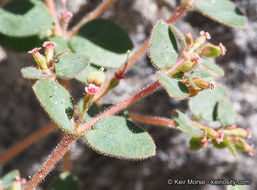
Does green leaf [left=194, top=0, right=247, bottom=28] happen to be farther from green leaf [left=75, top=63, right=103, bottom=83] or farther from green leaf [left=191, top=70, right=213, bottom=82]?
green leaf [left=75, top=63, right=103, bottom=83]

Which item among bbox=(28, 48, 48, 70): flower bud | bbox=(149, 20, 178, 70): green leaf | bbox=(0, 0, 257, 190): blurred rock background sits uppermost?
bbox=(28, 48, 48, 70): flower bud

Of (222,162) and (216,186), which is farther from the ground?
(222,162)

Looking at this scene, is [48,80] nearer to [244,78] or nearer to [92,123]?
[92,123]

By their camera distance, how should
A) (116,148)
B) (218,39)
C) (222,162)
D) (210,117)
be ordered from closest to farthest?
(116,148) → (210,117) → (218,39) → (222,162)

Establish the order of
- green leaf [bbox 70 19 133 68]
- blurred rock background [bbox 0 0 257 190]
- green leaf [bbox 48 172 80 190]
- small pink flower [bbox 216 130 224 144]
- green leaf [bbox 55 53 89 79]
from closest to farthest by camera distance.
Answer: green leaf [bbox 55 53 89 79] < small pink flower [bbox 216 130 224 144] < green leaf [bbox 70 19 133 68] < green leaf [bbox 48 172 80 190] < blurred rock background [bbox 0 0 257 190]

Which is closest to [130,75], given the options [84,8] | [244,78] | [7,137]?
[84,8]

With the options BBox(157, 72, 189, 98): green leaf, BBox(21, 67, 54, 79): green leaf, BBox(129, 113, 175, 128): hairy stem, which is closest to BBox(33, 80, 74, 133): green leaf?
BBox(21, 67, 54, 79): green leaf

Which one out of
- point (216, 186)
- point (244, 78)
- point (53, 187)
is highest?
point (53, 187)
